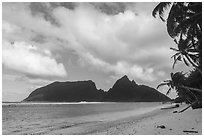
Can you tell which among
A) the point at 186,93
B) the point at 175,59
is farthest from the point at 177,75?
the point at 175,59

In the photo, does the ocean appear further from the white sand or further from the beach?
the white sand

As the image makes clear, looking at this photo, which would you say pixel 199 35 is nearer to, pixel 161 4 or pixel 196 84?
pixel 161 4

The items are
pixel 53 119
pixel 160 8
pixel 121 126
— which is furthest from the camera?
pixel 53 119

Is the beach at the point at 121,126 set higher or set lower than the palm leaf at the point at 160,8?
lower

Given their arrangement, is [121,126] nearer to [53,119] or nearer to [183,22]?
[183,22]

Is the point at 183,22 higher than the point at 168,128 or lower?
higher

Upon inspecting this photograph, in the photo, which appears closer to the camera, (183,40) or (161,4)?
(161,4)

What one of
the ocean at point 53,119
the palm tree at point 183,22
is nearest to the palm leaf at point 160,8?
the palm tree at point 183,22

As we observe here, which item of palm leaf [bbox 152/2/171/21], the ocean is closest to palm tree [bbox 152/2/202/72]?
palm leaf [bbox 152/2/171/21]

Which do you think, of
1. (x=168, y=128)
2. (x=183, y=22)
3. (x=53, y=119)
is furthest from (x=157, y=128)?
(x=53, y=119)

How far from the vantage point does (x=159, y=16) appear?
47.9ft

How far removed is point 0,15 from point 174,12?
33.2ft

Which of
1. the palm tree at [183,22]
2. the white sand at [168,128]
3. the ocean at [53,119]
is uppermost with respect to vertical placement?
the palm tree at [183,22]

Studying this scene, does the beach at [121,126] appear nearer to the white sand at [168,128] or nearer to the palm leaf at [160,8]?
the white sand at [168,128]
